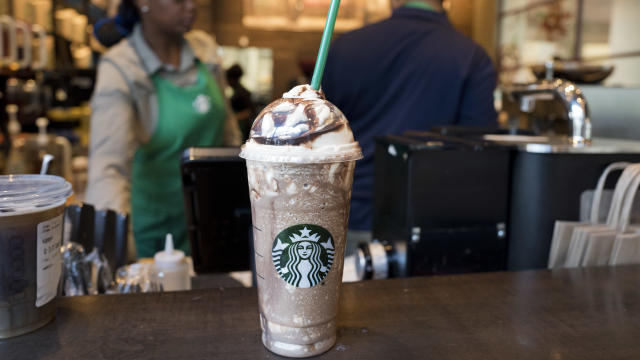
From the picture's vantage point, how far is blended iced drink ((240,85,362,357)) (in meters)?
0.54

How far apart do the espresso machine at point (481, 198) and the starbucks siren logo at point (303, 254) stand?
458mm

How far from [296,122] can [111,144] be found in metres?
1.20

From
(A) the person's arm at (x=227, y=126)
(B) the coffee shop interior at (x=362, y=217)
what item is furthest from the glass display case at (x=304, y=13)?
(A) the person's arm at (x=227, y=126)

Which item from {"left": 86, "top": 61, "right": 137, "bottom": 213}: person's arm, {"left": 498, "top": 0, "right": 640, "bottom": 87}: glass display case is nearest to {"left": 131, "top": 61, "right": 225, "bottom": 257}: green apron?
{"left": 86, "top": 61, "right": 137, "bottom": 213}: person's arm

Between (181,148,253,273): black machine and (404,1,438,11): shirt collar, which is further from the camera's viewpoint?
(404,1,438,11): shirt collar

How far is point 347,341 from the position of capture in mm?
624

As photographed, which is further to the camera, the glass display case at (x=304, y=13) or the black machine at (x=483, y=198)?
the glass display case at (x=304, y=13)

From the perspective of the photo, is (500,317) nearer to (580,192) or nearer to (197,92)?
(580,192)

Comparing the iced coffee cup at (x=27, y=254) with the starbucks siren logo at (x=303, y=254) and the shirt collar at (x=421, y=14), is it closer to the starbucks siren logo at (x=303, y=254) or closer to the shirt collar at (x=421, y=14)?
the starbucks siren logo at (x=303, y=254)

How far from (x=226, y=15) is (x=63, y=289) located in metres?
7.34

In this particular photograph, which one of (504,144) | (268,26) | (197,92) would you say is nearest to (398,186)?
(504,144)

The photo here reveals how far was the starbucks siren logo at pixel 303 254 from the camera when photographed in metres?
0.55

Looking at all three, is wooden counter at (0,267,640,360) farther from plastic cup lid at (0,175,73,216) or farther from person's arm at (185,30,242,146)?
person's arm at (185,30,242,146)

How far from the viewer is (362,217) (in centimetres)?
159
